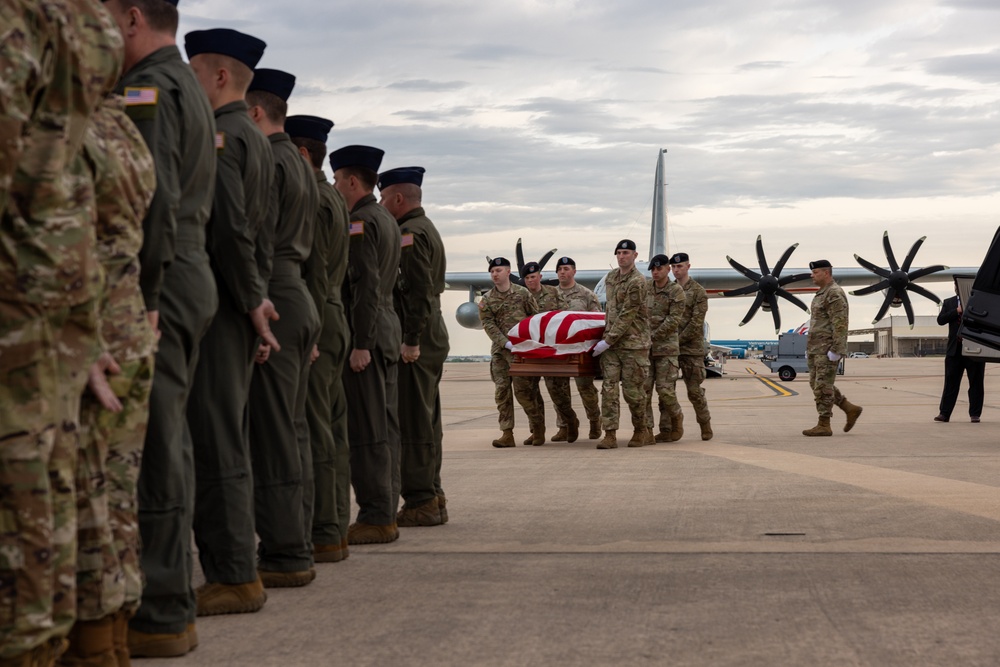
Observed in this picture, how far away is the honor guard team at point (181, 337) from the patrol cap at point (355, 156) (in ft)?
0.04

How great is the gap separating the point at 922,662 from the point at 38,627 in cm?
244

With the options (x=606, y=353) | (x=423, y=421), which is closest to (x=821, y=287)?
(x=606, y=353)

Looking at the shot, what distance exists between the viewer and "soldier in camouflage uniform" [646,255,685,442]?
12062 mm

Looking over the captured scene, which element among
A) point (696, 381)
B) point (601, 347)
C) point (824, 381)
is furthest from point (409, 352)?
point (824, 381)

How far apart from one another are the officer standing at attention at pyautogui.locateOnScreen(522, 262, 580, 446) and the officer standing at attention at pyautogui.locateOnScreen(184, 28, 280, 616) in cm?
762

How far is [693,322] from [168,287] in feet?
31.4

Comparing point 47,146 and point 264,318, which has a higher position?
point 47,146

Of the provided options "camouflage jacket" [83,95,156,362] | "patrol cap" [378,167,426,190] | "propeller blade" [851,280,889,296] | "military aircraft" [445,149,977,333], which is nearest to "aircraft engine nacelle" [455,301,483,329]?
"military aircraft" [445,149,977,333]

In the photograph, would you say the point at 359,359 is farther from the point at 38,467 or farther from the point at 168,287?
the point at 38,467

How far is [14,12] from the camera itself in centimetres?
231

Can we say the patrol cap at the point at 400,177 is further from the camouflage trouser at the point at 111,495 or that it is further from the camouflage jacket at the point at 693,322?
the camouflage jacket at the point at 693,322

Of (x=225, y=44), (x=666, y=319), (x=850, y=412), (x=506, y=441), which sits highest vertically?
(x=225, y=44)

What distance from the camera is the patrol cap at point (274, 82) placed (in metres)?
4.90

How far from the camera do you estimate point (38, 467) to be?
2525 millimetres
